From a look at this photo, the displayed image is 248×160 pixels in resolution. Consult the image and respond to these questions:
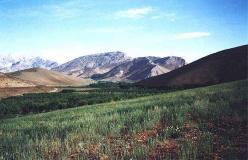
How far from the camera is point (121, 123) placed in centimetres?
1930

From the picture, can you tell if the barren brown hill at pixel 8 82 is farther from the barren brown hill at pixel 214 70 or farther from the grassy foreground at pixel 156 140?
the grassy foreground at pixel 156 140

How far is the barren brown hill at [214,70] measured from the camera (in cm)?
11138

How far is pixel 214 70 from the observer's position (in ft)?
394

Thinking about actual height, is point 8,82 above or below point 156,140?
above

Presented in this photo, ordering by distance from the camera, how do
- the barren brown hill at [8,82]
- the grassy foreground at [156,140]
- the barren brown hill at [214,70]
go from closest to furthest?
the grassy foreground at [156,140]
the barren brown hill at [214,70]
the barren brown hill at [8,82]

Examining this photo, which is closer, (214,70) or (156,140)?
(156,140)

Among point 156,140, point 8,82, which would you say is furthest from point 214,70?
point 156,140

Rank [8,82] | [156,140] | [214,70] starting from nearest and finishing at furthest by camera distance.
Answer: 1. [156,140]
2. [214,70]
3. [8,82]

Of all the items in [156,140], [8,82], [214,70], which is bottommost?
[156,140]

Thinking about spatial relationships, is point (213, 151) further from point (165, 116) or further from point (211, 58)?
point (211, 58)

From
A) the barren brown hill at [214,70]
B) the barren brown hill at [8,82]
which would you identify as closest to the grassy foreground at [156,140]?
the barren brown hill at [214,70]

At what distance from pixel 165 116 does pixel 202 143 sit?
6.37 metres

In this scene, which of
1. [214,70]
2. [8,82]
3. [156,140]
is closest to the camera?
[156,140]

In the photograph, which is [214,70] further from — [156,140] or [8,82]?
[156,140]
